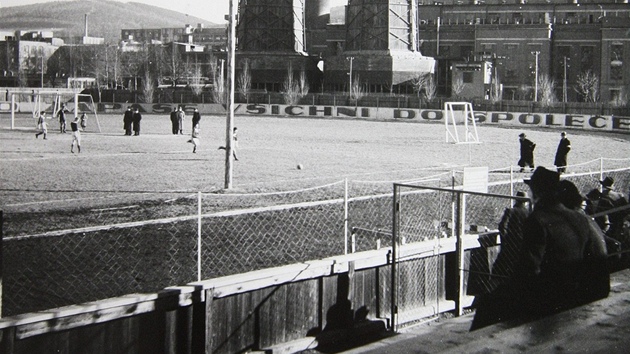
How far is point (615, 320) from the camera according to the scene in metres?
3.67

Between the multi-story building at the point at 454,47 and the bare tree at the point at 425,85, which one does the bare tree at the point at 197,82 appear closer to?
the multi-story building at the point at 454,47

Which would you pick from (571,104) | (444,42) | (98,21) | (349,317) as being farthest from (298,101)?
(98,21)

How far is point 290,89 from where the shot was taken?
8075 cm

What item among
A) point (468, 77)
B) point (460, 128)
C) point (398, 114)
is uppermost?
point (468, 77)

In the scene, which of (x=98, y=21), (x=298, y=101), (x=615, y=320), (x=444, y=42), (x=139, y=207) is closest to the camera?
(x=615, y=320)

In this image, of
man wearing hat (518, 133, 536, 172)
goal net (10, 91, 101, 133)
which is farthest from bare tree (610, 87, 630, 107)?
man wearing hat (518, 133, 536, 172)

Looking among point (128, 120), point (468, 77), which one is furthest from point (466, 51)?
point (128, 120)

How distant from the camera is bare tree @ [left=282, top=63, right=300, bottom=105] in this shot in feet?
256

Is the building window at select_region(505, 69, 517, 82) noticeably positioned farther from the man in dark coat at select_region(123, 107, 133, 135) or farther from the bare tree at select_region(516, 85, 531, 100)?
the man in dark coat at select_region(123, 107, 133, 135)

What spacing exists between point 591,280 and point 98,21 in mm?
205738

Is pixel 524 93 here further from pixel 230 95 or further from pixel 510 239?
pixel 510 239

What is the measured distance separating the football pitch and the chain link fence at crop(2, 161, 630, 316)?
0.77 meters

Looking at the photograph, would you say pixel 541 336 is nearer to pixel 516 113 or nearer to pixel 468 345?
pixel 468 345

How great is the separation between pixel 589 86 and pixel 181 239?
71.0 m
